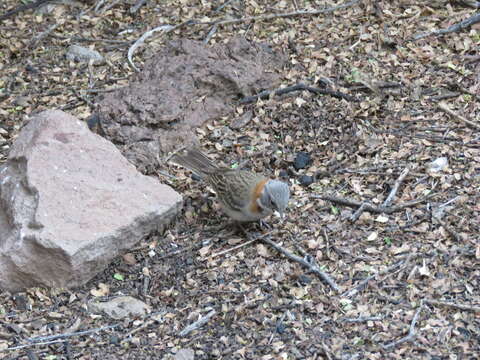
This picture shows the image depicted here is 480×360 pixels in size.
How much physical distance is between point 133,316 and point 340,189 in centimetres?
201

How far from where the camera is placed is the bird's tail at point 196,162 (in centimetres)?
650

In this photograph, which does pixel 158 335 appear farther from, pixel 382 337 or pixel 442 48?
pixel 442 48

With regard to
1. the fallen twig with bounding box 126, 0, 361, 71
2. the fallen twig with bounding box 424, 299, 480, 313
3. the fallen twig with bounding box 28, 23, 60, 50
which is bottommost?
the fallen twig with bounding box 424, 299, 480, 313

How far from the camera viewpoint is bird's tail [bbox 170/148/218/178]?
650 centimetres

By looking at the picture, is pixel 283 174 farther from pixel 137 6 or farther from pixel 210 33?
pixel 137 6

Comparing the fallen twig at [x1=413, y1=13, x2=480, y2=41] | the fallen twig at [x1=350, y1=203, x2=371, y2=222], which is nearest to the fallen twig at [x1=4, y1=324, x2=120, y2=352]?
the fallen twig at [x1=350, y1=203, x2=371, y2=222]

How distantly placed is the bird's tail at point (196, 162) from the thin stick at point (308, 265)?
0.84 metres

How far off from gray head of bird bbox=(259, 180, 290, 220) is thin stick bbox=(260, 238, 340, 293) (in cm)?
25

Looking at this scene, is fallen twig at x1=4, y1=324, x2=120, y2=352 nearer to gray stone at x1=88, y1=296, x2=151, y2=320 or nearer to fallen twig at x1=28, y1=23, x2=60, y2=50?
gray stone at x1=88, y1=296, x2=151, y2=320

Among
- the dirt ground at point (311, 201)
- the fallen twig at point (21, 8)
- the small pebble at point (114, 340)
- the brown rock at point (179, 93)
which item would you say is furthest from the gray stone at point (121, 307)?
the fallen twig at point (21, 8)

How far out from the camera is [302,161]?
6699 millimetres

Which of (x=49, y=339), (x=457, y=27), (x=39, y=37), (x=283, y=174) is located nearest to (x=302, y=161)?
(x=283, y=174)

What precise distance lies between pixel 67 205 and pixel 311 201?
6.25 ft

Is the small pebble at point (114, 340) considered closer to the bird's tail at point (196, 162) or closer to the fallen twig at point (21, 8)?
the bird's tail at point (196, 162)
